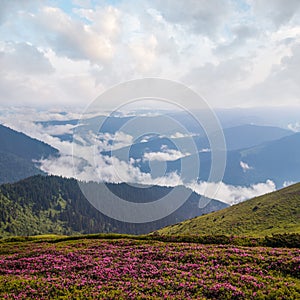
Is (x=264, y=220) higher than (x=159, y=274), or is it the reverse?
(x=159, y=274)

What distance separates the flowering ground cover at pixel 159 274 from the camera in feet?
78.8

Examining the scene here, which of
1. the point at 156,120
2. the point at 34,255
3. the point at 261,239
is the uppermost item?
the point at 156,120

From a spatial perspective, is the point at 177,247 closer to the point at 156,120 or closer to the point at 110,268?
the point at 110,268

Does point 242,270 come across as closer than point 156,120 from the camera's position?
Yes

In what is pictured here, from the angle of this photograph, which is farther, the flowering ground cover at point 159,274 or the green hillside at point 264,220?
the green hillside at point 264,220

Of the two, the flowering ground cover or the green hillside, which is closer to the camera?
the flowering ground cover

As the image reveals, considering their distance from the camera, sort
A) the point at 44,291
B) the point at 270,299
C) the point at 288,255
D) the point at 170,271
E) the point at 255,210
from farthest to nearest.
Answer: the point at 255,210 < the point at 288,255 < the point at 170,271 < the point at 44,291 < the point at 270,299

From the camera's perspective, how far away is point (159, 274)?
28422 millimetres

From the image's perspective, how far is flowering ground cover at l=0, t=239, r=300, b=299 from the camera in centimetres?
2402

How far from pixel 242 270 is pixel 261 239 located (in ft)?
46.7

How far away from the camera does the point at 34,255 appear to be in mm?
41281

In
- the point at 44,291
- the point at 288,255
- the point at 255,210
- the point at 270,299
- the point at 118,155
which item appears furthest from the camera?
the point at 255,210

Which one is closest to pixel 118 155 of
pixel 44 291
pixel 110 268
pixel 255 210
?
pixel 110 268

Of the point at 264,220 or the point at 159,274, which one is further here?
the point at 264,220
